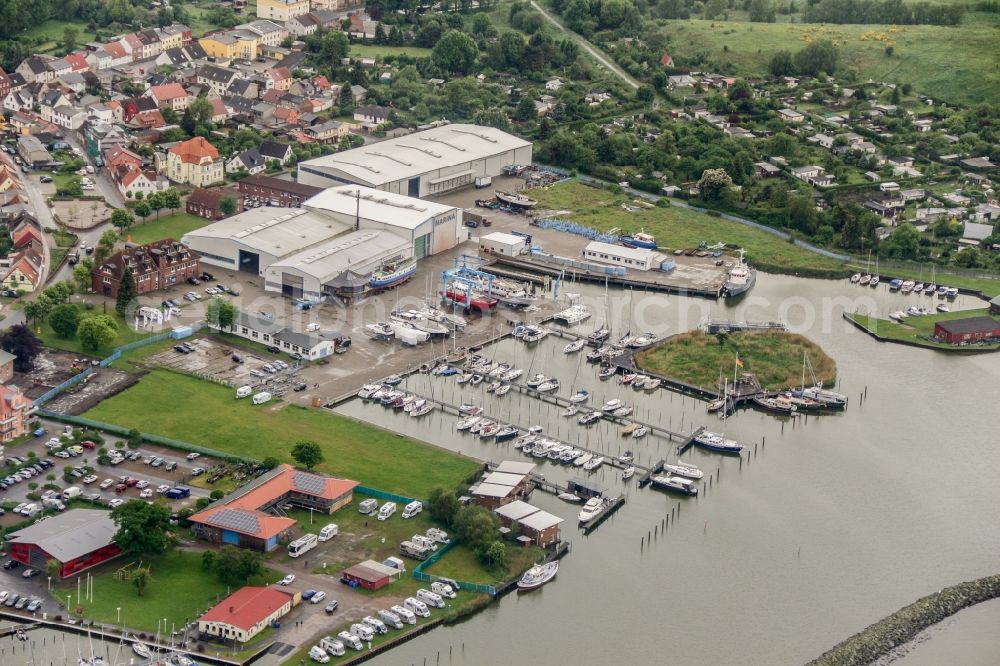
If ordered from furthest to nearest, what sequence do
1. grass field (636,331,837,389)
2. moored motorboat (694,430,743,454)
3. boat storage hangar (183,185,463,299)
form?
boat storage hangar (183,185,463,299)
grass field (636,331,837,389)
moored motorboat (694,430,743,454)

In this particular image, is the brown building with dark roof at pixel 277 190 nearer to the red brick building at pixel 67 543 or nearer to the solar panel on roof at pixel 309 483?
the solar panel on roof at pixel 309 483

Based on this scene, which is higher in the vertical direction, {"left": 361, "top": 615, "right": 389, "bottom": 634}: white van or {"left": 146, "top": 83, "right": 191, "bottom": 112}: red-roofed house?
{"left": 146, "top": 83, "right": 191, "bottom": 112}: red-roofed house

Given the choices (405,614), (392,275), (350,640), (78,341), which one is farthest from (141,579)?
(392,275)

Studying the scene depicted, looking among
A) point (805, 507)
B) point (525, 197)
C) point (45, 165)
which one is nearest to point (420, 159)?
point (525, 197)

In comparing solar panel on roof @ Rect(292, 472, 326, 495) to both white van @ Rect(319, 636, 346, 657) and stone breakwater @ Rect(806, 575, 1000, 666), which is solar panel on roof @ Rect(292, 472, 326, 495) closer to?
white van @ Rect(319, 636, 346, 657)

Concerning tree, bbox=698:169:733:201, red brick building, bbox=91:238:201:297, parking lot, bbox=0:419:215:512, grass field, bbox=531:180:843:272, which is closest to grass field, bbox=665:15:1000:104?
tree, bbox=698:169:733:201

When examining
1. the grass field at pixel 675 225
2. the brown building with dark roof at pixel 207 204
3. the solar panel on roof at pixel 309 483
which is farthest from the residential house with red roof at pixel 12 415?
the grass field at pixel 675 225
